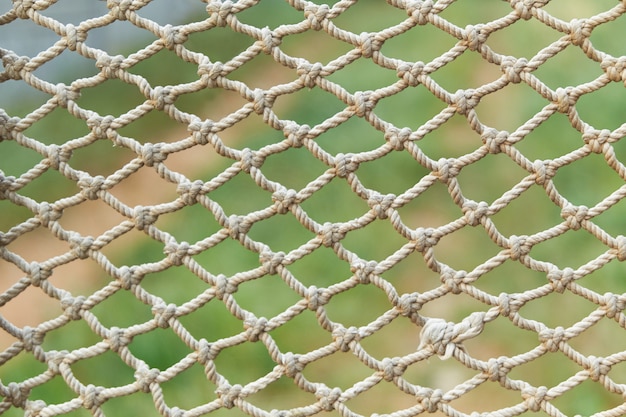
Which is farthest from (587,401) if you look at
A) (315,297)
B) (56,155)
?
(56,155)

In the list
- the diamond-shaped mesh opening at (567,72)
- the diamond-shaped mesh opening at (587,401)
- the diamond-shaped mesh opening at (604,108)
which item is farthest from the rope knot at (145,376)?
the diamond-shaped mesh opening at (567,72)

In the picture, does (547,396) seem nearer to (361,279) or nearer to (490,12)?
(361,279)

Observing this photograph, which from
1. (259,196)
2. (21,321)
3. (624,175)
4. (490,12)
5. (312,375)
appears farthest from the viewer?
(490,12)

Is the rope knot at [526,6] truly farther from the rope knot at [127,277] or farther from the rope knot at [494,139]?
the rope knot at [127,277]

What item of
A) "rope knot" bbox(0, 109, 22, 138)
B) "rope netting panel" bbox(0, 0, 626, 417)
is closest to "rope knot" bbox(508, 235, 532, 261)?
"rope netting panel" bbox(0, 0, 626, 417)

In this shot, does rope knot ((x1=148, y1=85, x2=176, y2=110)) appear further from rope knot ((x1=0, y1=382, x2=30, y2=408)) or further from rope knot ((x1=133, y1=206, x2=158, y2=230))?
rope knot ((x1=0, y1=382, x2=30, y2=408))

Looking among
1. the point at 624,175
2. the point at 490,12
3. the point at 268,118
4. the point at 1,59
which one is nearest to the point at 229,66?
the point at 268,118
